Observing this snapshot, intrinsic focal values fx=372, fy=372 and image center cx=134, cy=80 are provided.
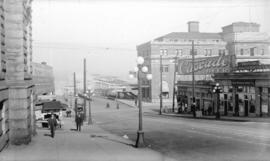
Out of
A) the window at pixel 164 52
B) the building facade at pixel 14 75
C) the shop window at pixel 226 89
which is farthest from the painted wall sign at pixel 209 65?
the building facade at pixel 14 75

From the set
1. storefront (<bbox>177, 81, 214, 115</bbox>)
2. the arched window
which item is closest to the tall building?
storefront (<bbox>177, 81, 214, 115</bbox>)

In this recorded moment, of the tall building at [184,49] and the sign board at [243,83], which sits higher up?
the tall building at [184,49]

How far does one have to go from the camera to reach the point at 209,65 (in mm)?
47969

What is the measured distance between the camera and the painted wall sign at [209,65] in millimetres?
44625

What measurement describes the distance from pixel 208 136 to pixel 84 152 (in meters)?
8.14

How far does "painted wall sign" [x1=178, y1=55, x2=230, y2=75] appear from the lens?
44.6 metres

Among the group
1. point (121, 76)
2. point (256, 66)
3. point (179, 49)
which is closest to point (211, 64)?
point (256, 66)

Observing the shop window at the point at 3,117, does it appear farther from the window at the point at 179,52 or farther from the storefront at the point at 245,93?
the window at the point at 179,52

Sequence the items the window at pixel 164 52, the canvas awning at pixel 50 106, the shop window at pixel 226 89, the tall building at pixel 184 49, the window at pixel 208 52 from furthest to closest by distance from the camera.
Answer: the window at pixel 208 52 → the window at pixel 164 52 → the tall building at pixel 184 49 → the shop window at pixel 226 89 → the canvas awning at pixel 50 106

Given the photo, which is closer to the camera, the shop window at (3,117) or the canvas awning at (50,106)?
the shop window at (3,117)

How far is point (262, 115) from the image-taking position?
113 feet

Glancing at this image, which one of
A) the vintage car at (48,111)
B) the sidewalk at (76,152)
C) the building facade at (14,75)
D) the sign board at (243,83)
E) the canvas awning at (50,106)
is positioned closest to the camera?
the sidewalk at (76,152)

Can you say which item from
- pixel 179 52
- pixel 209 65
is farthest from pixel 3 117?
pixel 179 52

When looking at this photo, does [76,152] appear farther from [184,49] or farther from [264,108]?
[184,49]
